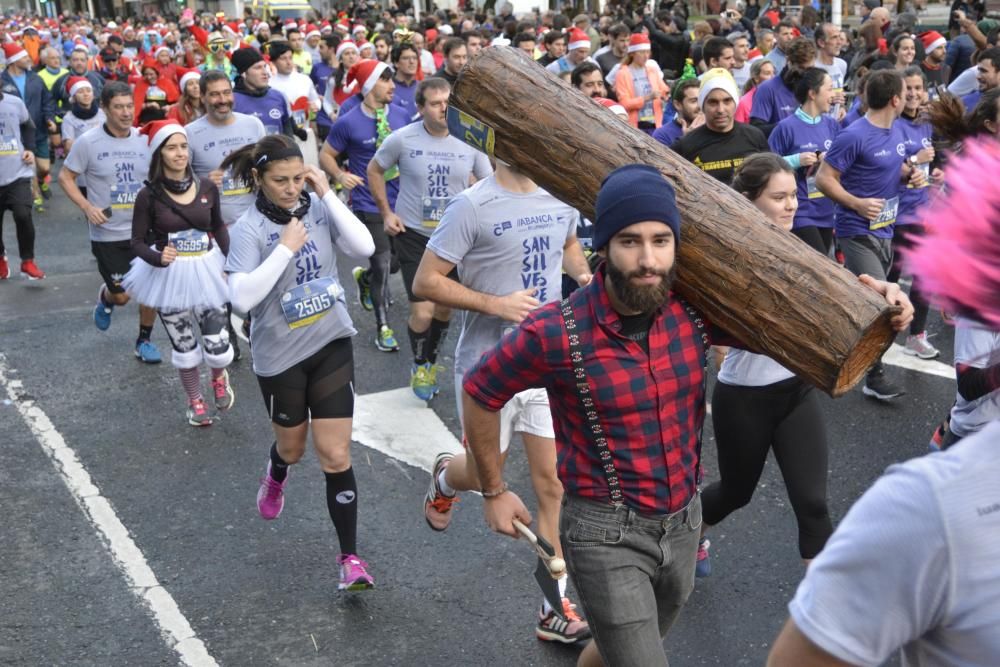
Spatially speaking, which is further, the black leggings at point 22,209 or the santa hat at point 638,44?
the santa hat at point 638,44

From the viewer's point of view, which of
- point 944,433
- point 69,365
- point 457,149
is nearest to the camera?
point 944,433

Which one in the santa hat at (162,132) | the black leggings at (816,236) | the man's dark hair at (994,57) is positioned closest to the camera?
the santa hat at (162,132)

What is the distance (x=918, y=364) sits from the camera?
8078 mm

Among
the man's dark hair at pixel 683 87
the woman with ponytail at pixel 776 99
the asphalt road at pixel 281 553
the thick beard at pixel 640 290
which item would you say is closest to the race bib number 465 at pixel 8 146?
the asphalt road at pixel 281 553

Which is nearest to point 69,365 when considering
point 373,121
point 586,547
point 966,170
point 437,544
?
point 373,121

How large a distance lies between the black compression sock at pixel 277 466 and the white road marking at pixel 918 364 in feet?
14.5

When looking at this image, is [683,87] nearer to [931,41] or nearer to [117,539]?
[117,539]

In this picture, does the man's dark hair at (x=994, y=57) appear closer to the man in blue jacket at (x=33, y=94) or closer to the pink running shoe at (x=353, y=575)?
the pink running shoe at (x=353, y=575)

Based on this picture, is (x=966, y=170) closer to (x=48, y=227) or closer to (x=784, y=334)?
(x=784, y=334)

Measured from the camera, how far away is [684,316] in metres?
3.44

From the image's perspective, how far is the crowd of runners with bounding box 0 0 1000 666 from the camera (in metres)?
1.66

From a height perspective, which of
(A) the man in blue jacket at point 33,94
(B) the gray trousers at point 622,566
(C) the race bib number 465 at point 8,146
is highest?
→ (B) the gray trousers at point 622,566

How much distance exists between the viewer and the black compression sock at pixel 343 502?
5.23 metres

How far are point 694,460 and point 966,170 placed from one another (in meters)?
1.95
